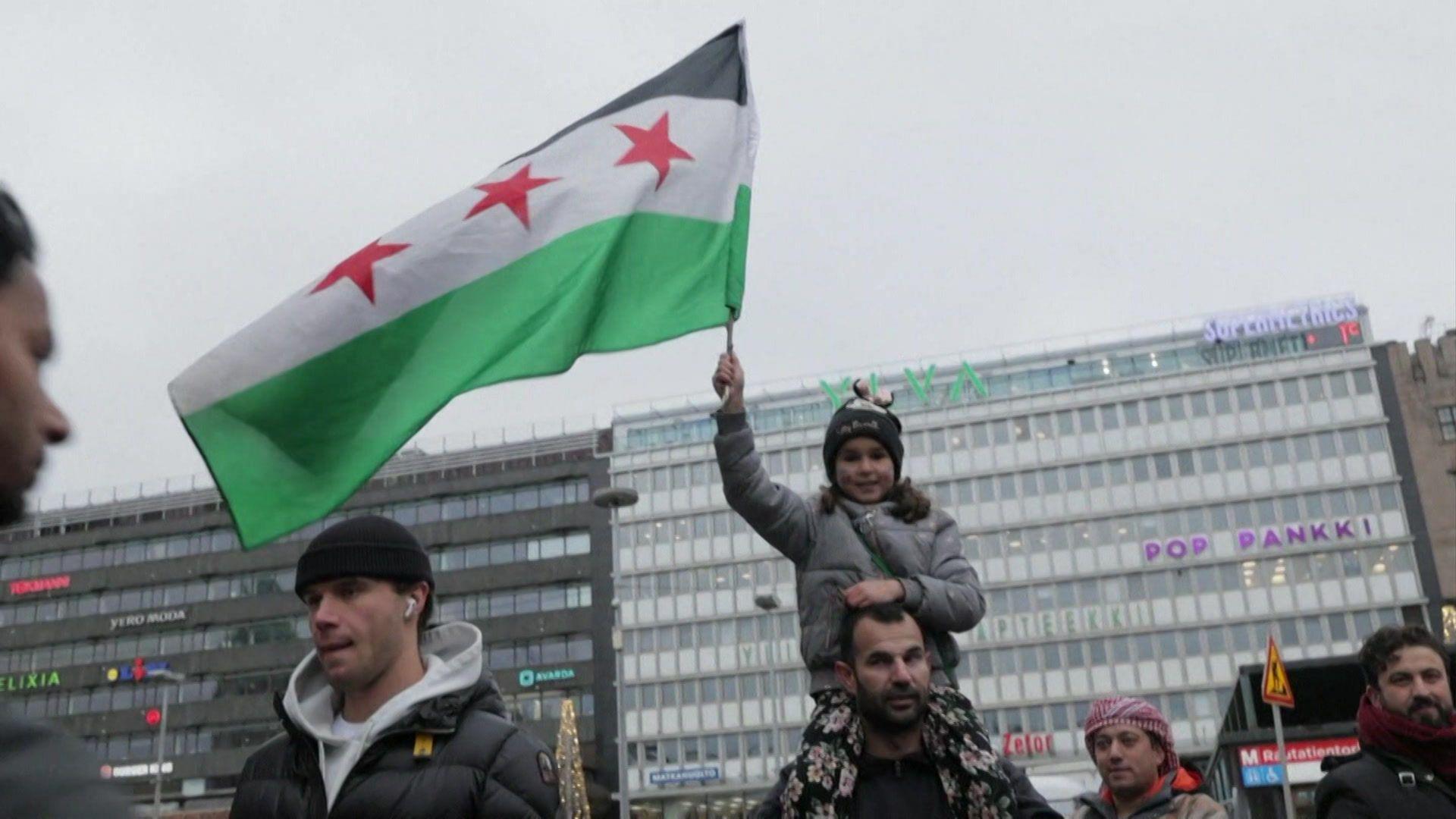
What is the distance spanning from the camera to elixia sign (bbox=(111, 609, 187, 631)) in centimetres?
8938

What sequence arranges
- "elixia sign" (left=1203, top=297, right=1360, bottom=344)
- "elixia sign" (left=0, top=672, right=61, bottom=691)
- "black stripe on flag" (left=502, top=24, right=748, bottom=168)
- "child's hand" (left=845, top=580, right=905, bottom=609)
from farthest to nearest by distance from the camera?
"elixia sign" (left=0, top=672, right=61, bottom=691), "elixia sign" (left=1203, top=297, right=1360, bottom=344), "black stripe on flag" (left=502, top=24, right=748, bottom=168), "child's hand" (left=845, top=580, right=905, bottom=609)

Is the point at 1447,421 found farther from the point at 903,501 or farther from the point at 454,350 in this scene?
the point at 454,350

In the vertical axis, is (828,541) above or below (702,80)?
below

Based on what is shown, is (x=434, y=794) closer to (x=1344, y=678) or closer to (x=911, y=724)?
(x=911, y=724)

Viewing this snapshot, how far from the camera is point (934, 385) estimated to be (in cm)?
8444

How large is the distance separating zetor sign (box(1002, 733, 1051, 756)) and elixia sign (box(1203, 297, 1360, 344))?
2390 centimetres

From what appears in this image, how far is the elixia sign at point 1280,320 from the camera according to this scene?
78.8 meters

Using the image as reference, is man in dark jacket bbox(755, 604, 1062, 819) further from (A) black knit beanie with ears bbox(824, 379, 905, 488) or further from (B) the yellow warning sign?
(B) the yellow warning sign

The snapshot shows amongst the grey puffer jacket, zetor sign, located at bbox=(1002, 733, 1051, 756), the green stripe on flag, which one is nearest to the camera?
the grey puffer jacket

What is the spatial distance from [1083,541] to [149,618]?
2252 inches

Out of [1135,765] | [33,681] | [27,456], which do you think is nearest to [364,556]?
[27,456]

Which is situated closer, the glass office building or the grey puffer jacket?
the grey puffer jacket

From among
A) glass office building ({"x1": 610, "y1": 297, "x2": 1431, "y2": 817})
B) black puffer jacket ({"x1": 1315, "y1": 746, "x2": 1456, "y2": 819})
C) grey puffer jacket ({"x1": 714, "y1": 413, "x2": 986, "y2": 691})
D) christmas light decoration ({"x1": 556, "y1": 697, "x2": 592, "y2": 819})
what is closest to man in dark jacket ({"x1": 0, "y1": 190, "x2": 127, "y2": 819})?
grey puffer jacket ({"x1": 714, "y1": 413, "x2": 986, "y2": 691})

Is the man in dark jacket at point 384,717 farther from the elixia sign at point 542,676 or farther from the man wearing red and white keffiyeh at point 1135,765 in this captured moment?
the elixia sign at point 542,676
